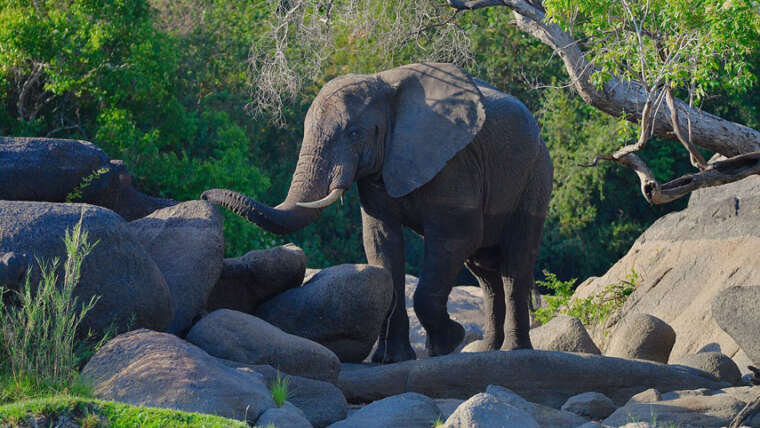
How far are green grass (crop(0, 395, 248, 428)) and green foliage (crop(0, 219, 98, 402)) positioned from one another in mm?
1040

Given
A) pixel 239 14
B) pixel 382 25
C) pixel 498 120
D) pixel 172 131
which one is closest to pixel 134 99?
pixel 172 131

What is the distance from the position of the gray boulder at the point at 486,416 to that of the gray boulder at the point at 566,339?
4893 mm

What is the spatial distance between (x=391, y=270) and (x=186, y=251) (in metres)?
1.95

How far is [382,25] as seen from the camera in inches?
538

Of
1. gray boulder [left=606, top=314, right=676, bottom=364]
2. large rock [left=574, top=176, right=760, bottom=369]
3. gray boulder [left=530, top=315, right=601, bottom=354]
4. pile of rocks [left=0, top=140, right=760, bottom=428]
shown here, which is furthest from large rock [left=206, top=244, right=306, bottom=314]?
large rock [left=574, top=176, right=760, bottom=369]

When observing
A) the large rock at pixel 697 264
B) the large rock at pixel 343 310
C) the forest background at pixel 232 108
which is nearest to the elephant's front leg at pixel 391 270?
the large rock at pixel 343 310

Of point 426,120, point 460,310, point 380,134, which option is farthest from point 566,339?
point 460,310

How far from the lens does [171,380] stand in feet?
20.6

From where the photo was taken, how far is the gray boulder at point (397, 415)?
675cm

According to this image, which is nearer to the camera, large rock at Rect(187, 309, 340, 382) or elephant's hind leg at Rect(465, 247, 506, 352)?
large rock at Rect(187, 309, 340, 382)

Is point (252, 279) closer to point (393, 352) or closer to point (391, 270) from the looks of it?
point (391, 270)

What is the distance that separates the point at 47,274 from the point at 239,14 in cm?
1787

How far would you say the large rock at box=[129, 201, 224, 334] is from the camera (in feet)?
29.2

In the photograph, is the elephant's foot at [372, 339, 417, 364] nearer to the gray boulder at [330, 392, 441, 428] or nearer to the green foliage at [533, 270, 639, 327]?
the gray boulder at [330, 392, 441, 428]
